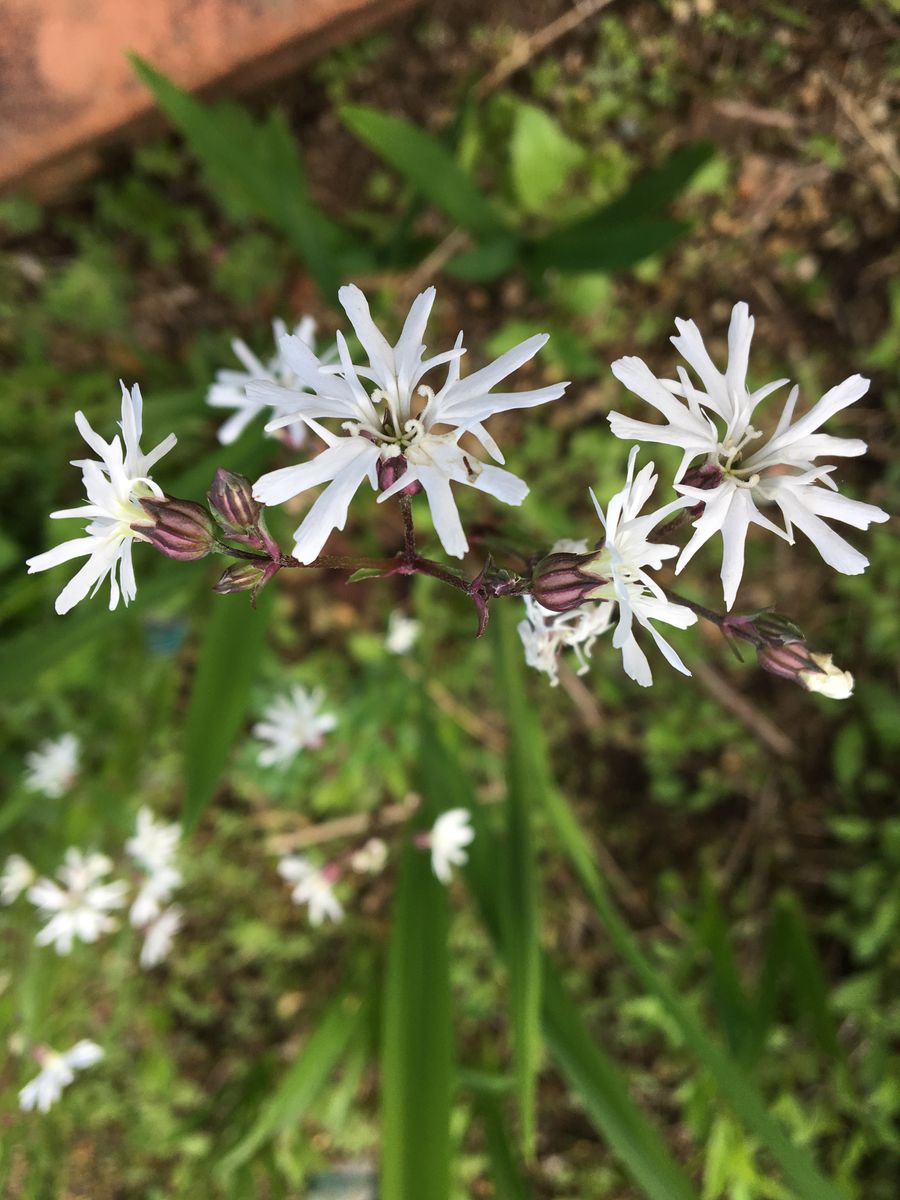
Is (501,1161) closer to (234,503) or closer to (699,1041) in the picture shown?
(699,1041)

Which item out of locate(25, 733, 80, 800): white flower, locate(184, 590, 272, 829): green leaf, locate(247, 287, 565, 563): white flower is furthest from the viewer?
locate(25, 733, 80, 800): white flower

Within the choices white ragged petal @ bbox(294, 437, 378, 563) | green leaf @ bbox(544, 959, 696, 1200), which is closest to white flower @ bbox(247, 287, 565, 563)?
white ragged petal @ bbox(294, 437, 378, 563)

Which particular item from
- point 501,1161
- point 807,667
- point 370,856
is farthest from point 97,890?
point 807,667

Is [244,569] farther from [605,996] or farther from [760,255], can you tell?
[605,996]

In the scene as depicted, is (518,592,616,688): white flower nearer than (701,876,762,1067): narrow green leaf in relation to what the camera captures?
Yes

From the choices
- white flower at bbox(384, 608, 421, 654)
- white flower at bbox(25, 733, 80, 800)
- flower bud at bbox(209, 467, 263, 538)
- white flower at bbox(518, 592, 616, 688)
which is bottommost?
white flower at bbox(518, 592, 616, 688)

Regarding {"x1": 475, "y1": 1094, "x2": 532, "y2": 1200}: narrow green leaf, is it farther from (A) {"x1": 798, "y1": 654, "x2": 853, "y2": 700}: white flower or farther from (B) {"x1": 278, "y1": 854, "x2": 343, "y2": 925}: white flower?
(A) {"x1": 798, "y1": 654, "x2": 853, "y2": 700}: white flower
